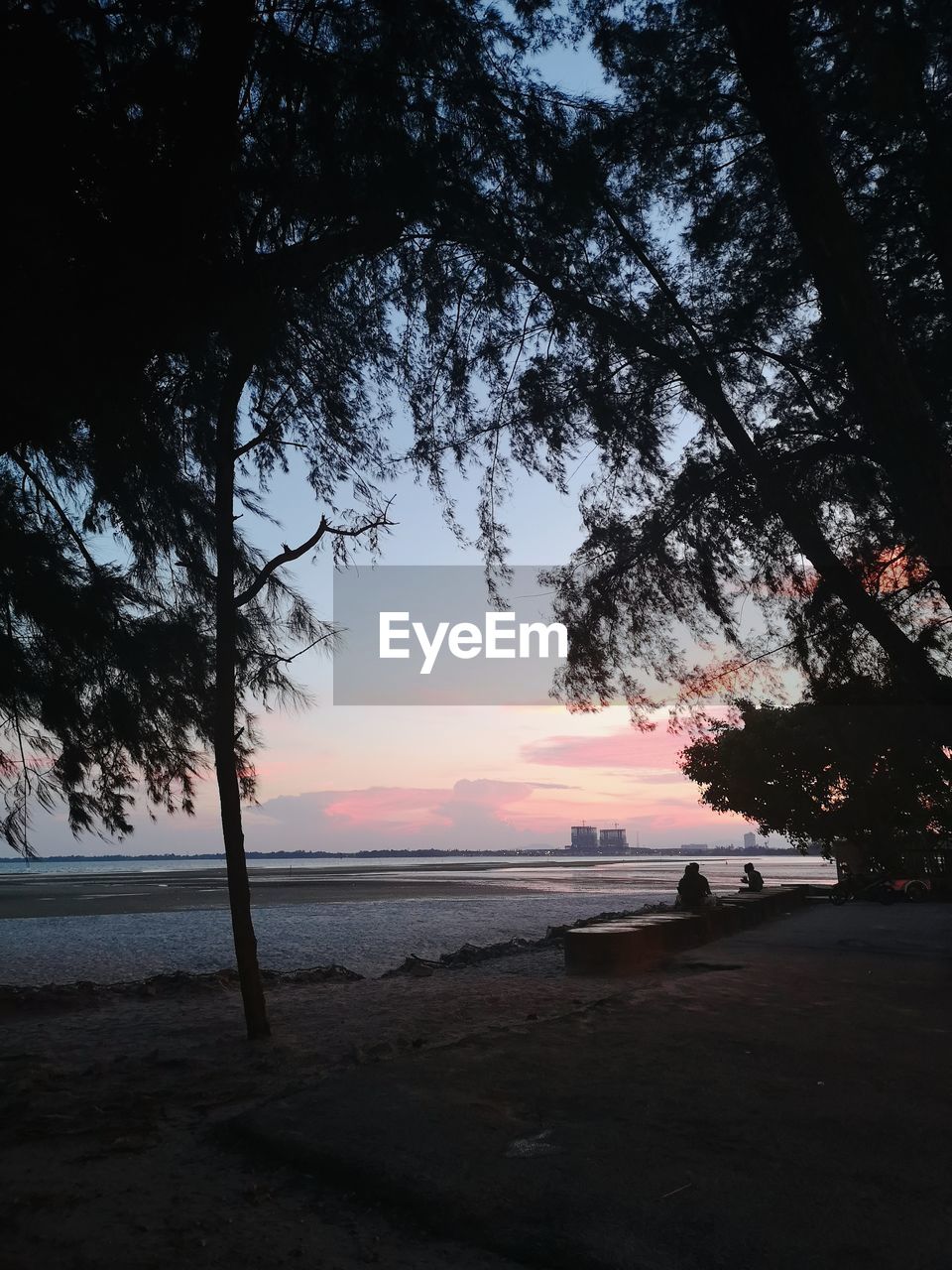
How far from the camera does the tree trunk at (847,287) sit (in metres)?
5.53

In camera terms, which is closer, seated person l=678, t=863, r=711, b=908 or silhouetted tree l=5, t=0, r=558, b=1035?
silhouetted tree l=5, t=0, r=558, b=1035

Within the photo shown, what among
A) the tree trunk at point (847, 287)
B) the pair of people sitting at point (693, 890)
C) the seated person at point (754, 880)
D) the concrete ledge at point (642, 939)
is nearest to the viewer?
the tree trunk at point (847, 287)

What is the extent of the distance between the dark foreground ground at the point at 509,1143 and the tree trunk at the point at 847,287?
3172mm

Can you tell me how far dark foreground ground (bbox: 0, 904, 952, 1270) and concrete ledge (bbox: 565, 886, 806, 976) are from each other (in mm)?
2614

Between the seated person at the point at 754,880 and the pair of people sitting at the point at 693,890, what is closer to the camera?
the pair of people sitting at the point at 693,890

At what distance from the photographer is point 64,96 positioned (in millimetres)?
4477

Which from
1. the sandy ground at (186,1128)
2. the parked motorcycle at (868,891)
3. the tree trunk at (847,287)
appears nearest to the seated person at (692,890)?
the sandy ground at (186,1128)

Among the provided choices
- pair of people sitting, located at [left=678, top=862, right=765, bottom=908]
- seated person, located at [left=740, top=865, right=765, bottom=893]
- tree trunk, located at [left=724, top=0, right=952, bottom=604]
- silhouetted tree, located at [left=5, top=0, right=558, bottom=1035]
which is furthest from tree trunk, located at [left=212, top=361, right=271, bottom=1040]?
seated person, located at [left=740, top=865, right=765, bottom=893]

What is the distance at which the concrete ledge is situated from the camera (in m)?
→ 9.49

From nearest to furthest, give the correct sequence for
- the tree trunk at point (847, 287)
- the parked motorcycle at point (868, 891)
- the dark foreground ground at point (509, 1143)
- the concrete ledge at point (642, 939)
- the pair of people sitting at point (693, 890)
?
1. the dark foreground ground at point (509, 1143)
2. the tree trunk at point (847, 287)
3. the concrete ledge at point (642, 939)
4. the pair of people sitting at point (693, 890)
5. the parked motorcycle at point (868, 891)

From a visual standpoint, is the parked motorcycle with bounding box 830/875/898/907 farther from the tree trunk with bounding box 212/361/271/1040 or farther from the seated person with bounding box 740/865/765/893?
the tree trunk with bounding box 212/361/271/1040

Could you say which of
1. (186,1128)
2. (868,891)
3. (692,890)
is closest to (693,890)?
(692,890)

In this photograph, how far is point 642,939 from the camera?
1003 centimetres

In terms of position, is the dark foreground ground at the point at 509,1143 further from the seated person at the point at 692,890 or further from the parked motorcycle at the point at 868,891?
the parked motorcycle at the point at 868,891
